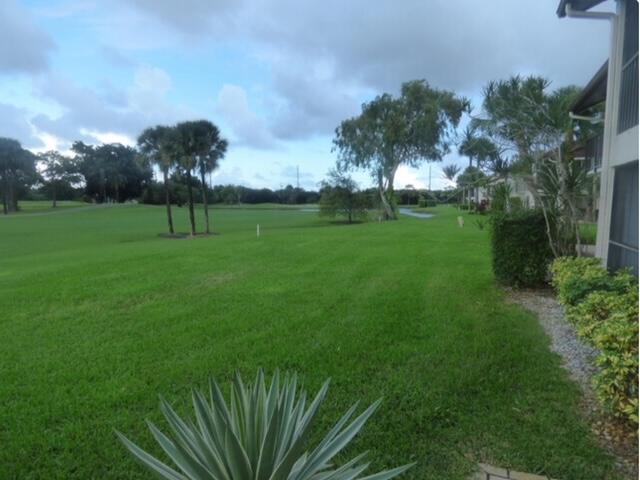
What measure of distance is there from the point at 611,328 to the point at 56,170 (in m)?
88.8

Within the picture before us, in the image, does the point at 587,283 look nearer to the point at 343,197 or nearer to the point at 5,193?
the point at 343,197

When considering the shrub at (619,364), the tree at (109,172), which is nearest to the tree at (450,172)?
the shrub at (619,364)

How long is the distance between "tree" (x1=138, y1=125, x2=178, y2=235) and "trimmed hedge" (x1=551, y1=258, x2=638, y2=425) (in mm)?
25210

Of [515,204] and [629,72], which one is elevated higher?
[629,72]

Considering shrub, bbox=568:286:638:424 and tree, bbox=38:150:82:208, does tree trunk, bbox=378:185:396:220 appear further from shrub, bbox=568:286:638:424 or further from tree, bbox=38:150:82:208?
tree, bbox=38:150:82:208

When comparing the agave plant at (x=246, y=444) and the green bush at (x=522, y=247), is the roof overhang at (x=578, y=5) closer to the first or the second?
the green bush at (x=522, y=247)

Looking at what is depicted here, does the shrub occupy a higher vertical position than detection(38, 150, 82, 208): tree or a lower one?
lower

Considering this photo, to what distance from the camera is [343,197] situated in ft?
119

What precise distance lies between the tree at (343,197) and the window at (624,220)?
3083 cm

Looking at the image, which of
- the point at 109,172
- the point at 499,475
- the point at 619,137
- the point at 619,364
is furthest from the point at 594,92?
the point at 109,172

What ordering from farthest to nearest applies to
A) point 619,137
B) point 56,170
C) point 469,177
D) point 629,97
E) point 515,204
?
point 56,170 → point 469,177 → point 515,204 → point 619,137 → point 629,97

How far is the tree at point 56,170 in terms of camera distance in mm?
74438

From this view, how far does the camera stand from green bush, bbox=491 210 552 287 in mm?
7016

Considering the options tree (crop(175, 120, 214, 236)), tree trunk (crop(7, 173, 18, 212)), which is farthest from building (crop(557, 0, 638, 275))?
tree trunk (crop(7, 173, 18, 212))
